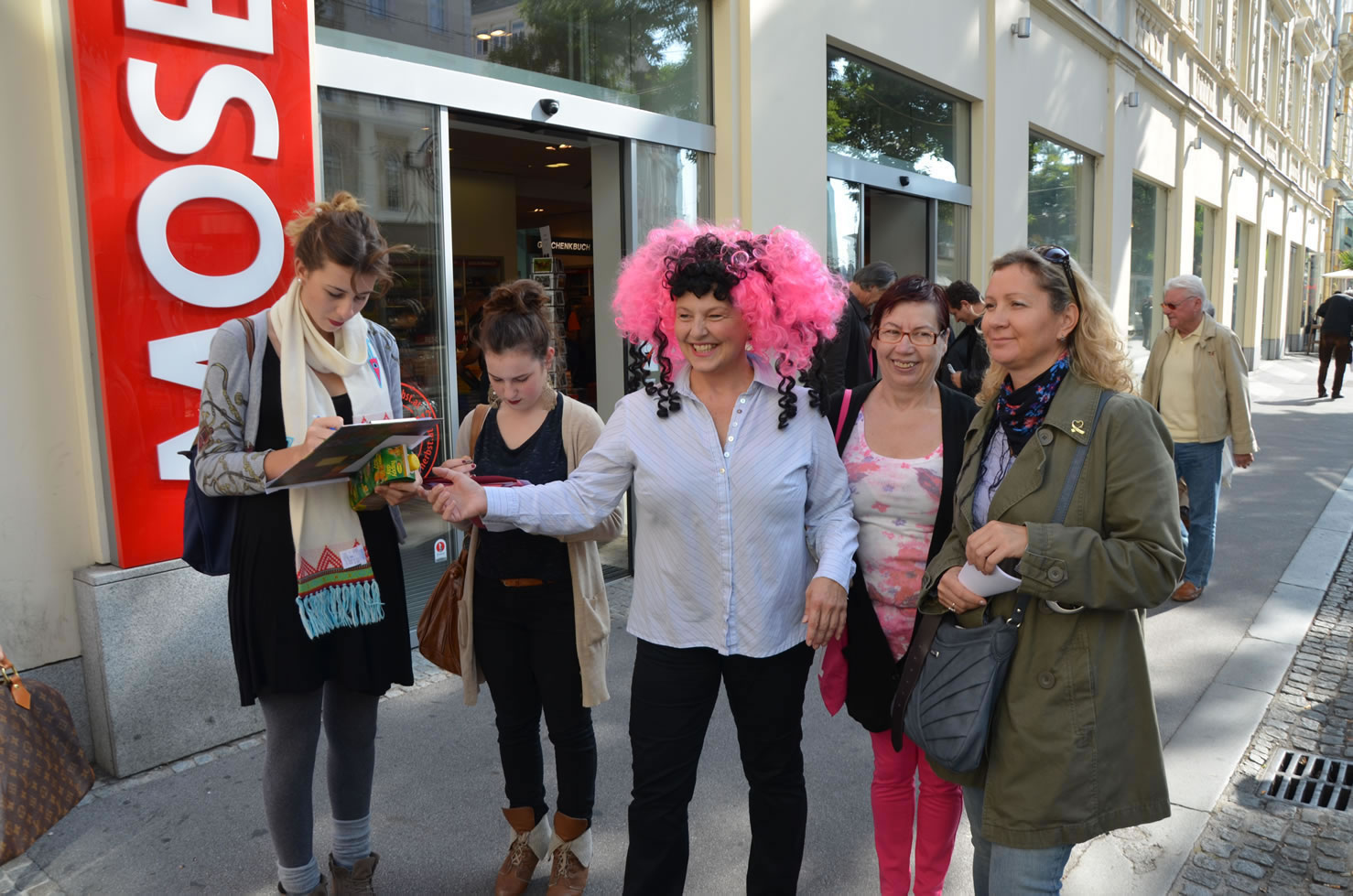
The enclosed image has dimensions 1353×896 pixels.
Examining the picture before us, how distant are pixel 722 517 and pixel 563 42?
15.5 feet

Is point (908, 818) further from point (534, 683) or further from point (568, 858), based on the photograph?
point (534, 683)

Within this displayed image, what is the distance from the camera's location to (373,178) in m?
5.07

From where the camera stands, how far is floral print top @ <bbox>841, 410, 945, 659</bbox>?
8.73 feet

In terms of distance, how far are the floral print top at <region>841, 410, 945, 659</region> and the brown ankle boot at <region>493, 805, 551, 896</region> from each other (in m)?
1.28

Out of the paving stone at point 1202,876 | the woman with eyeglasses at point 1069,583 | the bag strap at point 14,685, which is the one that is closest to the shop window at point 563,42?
the bag strap at point 14,685

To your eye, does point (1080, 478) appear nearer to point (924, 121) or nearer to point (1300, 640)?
point (1300, 640)

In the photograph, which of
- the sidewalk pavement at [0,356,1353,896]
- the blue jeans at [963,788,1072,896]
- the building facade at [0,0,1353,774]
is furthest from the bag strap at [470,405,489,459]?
the blue jeans at [963,788,1072,896]

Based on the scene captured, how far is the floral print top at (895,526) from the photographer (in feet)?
8.73

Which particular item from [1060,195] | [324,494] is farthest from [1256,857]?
[1060,195]

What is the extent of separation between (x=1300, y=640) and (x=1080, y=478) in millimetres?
4457

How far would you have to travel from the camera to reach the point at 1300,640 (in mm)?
5543

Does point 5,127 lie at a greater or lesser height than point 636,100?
lesser

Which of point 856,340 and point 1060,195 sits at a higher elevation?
point 1060,195

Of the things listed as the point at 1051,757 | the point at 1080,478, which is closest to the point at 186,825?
the point at 1051,757
